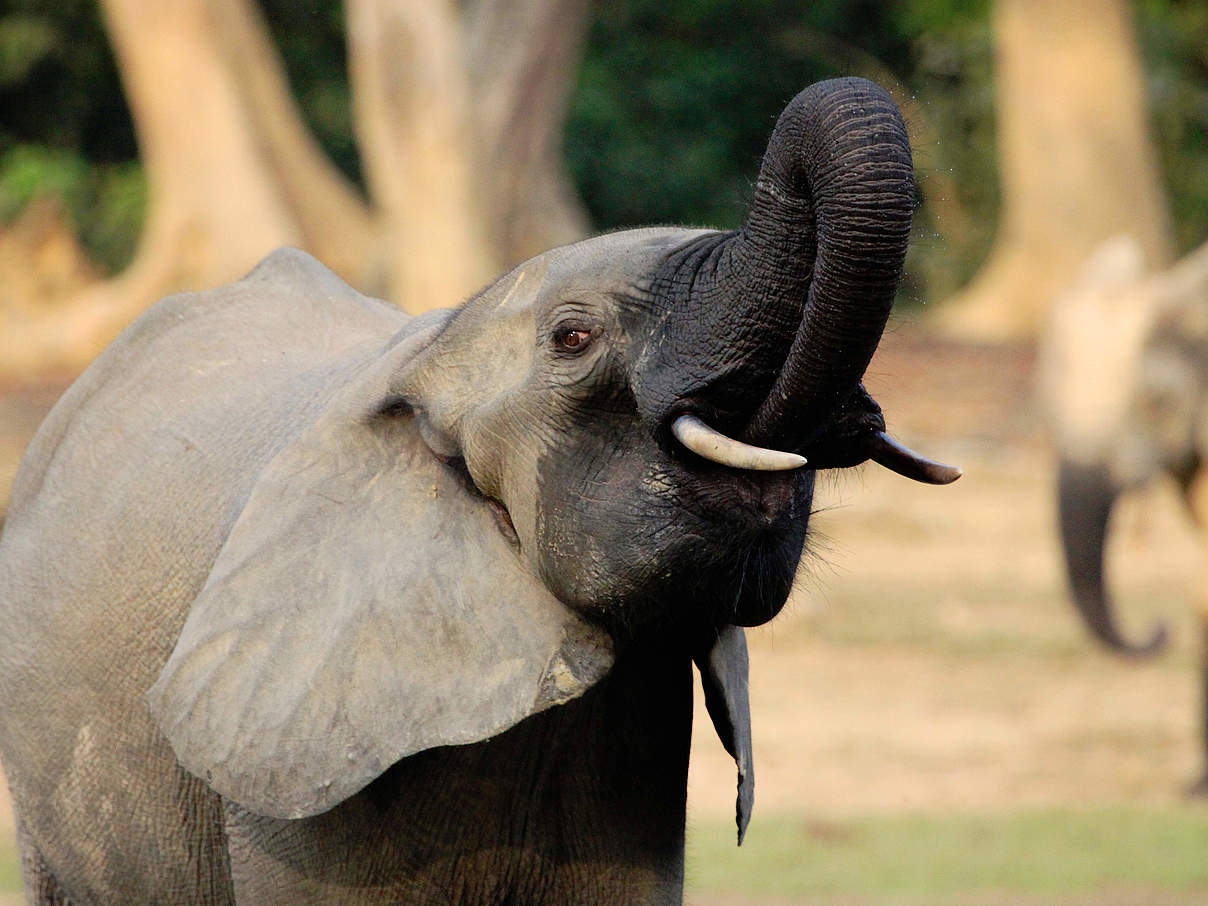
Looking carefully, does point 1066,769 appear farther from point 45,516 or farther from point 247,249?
point 247,249

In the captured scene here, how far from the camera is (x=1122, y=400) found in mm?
8227

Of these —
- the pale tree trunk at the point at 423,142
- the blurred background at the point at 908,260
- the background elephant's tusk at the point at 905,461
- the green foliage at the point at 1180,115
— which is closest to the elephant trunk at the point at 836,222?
the background elephant's tusk at the point at 905,461

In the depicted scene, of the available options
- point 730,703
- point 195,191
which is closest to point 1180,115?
point 195,191

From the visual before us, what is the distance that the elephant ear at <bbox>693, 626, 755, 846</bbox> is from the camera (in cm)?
268

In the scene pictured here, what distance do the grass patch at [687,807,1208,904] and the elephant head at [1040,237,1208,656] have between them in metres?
1.33

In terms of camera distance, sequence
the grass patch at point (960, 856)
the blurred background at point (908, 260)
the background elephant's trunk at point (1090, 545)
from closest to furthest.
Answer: the grass patch at point (960, 856) < the blurred background at point (908, 260) < the background elephant's trunk at point (1090, 545)

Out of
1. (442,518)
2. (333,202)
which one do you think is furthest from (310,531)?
(333,202)

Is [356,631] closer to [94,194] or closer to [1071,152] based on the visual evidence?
[1071,152]

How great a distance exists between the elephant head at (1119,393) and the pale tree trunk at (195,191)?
8.33m

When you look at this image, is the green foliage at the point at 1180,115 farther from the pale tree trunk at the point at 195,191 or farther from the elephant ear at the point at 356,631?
the elephant ear at the point at 356,631

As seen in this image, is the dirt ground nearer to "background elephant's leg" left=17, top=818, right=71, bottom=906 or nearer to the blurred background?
the blurred background

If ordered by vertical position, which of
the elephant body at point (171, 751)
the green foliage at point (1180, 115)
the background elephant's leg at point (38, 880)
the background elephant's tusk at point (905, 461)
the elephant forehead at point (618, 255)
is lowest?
the green foliage at point (1180, 115)

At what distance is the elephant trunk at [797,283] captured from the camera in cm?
211

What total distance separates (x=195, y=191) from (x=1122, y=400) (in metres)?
9.61
